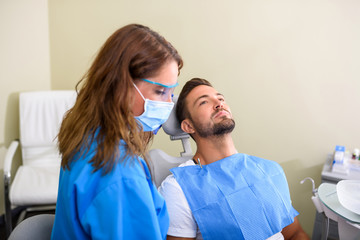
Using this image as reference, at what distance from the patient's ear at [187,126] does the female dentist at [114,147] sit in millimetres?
585

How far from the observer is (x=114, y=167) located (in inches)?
27.2

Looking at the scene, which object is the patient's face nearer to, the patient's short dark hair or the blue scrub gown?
the patient's short dark hair

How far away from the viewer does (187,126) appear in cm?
146

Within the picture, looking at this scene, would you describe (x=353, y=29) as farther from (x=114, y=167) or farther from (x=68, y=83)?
(x=68, y=83)

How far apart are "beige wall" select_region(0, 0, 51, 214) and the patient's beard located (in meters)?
1.49

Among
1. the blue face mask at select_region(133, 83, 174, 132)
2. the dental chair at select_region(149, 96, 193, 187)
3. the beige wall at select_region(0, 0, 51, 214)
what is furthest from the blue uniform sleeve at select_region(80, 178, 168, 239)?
the beige wall at select_region(0, 0, 51, 214)

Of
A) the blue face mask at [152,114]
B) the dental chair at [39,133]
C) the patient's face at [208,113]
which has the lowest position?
the dental chair at [39,133]


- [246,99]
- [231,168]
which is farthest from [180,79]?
[231,168]

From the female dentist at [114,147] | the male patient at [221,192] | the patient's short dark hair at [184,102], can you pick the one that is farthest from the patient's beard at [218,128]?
the female dentist at [114,147]

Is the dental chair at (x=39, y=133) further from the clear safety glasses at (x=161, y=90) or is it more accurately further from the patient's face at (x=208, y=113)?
the clear safety glasses at (x=161, y=90)

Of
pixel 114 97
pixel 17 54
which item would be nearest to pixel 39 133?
pixel 17 54

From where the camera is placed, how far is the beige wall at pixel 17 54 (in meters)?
2.03

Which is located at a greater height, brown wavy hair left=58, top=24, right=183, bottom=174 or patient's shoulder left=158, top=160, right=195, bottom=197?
brown wavy hair left=58, top=24, right=183, bottom=174

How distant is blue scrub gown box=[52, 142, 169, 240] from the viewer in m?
0.67
